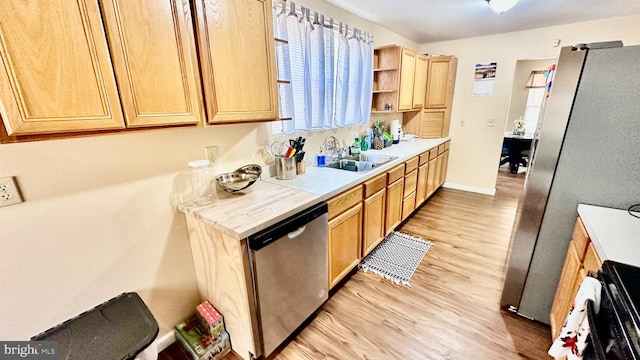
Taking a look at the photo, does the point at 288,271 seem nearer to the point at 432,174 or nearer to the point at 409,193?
the point at 409,193

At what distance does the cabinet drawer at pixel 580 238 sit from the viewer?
1.22 m

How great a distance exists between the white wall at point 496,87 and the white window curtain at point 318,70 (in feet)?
6.63

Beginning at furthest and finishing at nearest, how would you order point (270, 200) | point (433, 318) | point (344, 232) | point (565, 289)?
1. point (344, 232)
2. point (433, 318)
3. point (270, 200)
4. point (565, 289)

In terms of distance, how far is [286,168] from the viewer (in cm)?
192

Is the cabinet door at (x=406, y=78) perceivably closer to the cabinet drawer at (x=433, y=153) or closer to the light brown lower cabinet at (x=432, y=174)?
the cabinet drawer at (x=433, y=153)

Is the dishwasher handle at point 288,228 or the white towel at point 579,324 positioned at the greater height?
the dishwasher handle at point 288,228

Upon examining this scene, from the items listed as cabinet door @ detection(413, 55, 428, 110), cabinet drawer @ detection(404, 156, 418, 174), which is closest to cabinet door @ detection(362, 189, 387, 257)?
cabinet drawer @ detection(404, 156, 418, 174)

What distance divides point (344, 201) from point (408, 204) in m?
1.44

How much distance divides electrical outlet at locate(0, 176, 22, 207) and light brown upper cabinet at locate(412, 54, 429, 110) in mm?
3676

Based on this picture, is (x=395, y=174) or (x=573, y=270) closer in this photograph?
(x=573, y=270)

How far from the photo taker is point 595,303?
915 mm

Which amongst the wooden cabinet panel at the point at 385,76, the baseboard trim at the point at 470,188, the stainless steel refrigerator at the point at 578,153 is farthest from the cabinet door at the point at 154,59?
the baseboard trim at the point at 470,188

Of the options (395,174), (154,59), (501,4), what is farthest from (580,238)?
(154,59)

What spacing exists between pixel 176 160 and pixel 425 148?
2756 mm
